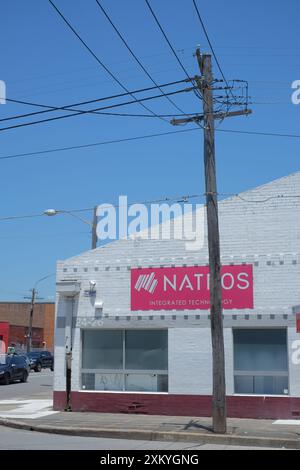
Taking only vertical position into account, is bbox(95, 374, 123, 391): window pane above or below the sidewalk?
above

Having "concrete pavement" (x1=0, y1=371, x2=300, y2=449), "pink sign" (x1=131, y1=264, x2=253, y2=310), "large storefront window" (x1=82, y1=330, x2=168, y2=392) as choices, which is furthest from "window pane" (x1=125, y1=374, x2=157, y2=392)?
"pink sign" (x1=131, y1=264, x2=253, y2=310)

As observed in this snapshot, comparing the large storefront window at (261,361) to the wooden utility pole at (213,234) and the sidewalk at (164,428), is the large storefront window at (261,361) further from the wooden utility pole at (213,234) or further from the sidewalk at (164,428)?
the wooden utility pole at (213,234)

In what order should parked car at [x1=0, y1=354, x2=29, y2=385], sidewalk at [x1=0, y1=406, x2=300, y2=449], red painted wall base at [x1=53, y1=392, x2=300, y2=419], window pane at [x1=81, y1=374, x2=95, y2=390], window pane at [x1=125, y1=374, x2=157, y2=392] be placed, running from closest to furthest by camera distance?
1. sidewalk at [x1=0, y1=406, x2=300, y2=449]
2. red painted wall base at [x1=53, y1=392, x2=300, y2=419]
3. window pane at [x1=125, y1=374, x2=157, y2=392]
4. window pane at [x1=81, y1=374, x2=95, y2=390]
5. parked car at [x1=0, y1=354, x2=29, y2=385]

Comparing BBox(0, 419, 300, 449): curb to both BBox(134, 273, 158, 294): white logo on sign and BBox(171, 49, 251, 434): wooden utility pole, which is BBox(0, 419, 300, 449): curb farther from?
BBox(134, 273, 158, 294): white logo on sign

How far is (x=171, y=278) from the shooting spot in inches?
698

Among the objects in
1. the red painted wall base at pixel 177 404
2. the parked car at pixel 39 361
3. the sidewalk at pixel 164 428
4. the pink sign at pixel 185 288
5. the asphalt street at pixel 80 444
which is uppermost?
the pink sign at pixel 185 288

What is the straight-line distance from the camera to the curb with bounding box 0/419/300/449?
1277cm

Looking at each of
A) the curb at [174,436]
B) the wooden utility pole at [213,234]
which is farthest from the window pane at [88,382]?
the wooden utility pole at [213,234]

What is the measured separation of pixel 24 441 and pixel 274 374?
22.2 feet

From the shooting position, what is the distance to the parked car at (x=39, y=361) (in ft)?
159

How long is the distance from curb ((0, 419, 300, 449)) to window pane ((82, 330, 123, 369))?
351 cm

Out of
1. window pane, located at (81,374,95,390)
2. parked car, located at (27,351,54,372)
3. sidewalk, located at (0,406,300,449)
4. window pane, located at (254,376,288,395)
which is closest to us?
sidewalk, located at (0,406,300,449)
